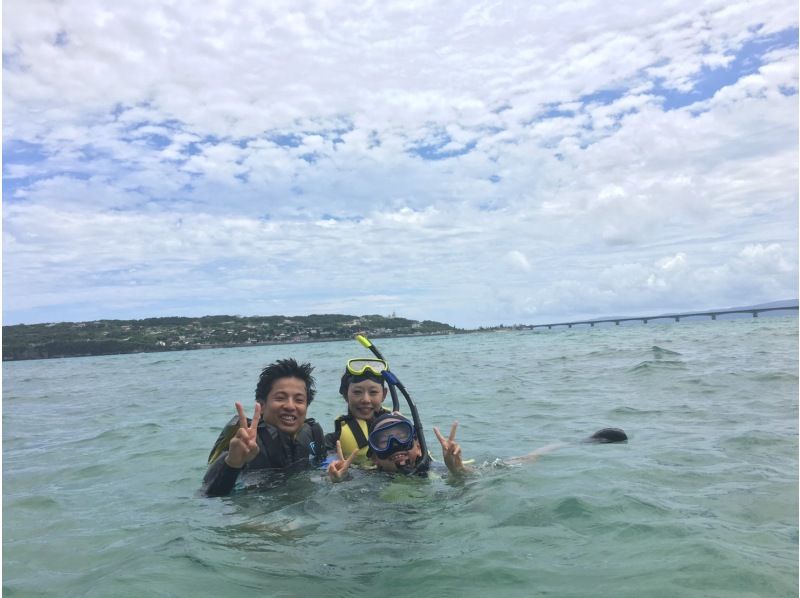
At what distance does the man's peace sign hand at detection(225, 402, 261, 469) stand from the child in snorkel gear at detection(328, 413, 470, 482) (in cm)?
80

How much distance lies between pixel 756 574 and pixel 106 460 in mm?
7204

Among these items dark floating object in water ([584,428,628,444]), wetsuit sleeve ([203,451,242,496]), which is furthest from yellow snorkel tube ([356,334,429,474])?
dark floating object in water ([584,428,628,444])

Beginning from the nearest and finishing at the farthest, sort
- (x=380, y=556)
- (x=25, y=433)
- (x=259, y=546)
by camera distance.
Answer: (x=380, y=556), (x=259, y=546), (x=25, y=433)

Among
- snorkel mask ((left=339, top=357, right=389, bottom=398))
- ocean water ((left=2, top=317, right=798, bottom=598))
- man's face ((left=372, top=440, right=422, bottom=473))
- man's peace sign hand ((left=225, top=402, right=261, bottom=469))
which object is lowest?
ocean water ((left=2, top=317, right=798, bottom=598))

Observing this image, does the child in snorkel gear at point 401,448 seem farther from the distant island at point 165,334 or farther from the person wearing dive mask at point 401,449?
the distant island at point 165,334

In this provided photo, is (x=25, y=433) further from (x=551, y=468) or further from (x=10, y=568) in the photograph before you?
(x=551, y=468)

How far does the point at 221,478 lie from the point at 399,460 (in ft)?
4.65

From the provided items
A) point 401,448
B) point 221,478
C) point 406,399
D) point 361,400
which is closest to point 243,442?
point 221,478

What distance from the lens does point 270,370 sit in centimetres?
488

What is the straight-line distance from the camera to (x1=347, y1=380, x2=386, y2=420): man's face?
5.42 m

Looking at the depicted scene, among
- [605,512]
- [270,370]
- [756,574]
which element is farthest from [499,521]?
[270,370]

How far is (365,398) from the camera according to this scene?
5.40 metres

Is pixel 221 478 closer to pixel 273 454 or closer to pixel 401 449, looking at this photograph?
pixel 273 454

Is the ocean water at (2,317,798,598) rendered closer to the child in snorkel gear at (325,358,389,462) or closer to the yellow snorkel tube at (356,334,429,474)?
the yellow snorkel tube at (356,334,429,474)
